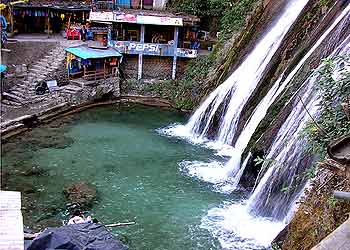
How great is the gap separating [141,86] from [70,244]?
A: 18.5m

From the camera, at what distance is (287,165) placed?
13477 mm

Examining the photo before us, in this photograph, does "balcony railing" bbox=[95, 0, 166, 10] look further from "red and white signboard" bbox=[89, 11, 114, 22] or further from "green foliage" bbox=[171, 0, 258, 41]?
"red and white signboard" bbox=[89, 11, 114, 22]

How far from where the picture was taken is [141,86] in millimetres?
26578

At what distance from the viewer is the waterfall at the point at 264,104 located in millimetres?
15836

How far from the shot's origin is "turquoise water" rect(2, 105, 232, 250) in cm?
1368

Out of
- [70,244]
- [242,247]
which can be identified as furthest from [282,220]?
[70,244]

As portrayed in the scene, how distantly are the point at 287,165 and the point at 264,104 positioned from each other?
438 centimetres

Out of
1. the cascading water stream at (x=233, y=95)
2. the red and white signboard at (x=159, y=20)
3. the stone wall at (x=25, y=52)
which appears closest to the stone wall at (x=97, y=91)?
the red and white signboard at (x=159, y=20)

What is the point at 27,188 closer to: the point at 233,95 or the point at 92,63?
the point at 233,95

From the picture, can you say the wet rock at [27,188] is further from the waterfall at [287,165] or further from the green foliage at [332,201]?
the green foliage at [332,201]

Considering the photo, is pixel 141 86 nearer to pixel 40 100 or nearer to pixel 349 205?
pixel 40 100

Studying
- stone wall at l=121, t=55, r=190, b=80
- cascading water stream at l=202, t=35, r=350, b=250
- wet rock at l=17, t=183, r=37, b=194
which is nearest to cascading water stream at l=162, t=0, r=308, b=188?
cascading water stream at l=202, t=35, r=350, b=250

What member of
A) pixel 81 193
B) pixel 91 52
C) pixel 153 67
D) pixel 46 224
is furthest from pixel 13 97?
pixel 46 224

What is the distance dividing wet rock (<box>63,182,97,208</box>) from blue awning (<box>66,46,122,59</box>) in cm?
1039
